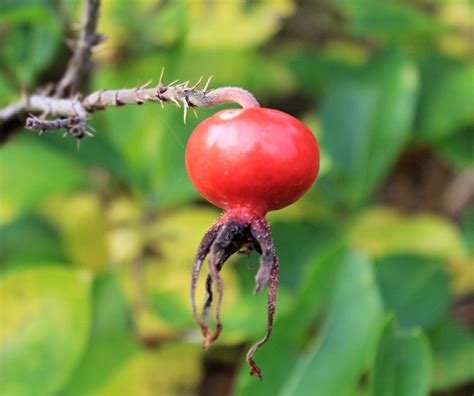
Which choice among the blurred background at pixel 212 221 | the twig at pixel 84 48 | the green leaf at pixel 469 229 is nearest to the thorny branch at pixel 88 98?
the twig at pixel 84 48

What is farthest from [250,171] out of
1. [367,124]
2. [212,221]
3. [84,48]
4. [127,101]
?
[367,124]

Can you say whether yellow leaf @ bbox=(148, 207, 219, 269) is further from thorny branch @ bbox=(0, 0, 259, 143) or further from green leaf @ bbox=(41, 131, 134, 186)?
thorny branch @ bbox=(0, 0, 259, 143)

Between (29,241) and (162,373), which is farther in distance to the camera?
(29,241)

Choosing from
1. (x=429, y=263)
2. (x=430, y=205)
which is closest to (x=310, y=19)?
(x=430, y=205)

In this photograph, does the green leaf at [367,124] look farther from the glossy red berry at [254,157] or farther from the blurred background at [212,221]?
the glossy red berry at [254,157]

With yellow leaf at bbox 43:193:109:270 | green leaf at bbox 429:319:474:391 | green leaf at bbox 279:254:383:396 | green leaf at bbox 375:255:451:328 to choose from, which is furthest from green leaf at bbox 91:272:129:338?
green leaf at bbox 429:319:474:391

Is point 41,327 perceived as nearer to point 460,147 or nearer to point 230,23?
point 230,23

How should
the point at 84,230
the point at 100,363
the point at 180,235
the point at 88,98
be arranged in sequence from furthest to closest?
the point at 84,230 < the point at 180,235 < the point at 100,363 < the point at 88,98
